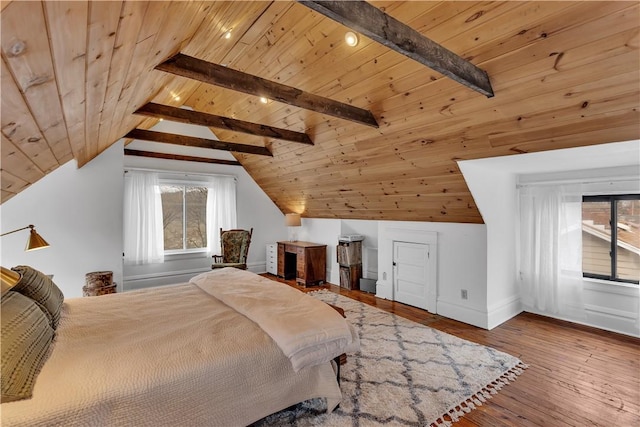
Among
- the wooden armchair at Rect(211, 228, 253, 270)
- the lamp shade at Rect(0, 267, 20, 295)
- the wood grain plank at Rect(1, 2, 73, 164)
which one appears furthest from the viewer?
the wooden armchair at Rect(211, 228, 253, 270)

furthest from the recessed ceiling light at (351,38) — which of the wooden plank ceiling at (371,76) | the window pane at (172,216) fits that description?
the window pane at (172,216)

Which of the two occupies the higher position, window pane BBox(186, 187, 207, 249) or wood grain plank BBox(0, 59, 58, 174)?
wood grain plank BBox(0, 59, 58, 174)

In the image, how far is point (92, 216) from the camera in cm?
377

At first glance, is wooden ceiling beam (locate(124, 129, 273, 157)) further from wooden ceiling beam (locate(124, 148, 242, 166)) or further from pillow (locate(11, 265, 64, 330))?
pillow (locate(11, 265, 64, 330))

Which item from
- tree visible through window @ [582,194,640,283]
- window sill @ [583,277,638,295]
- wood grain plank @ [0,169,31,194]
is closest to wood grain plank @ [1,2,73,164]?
wood grain plank @ [0,169,31,194]

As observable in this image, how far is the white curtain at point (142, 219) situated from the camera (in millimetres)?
4867

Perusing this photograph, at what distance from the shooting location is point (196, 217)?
563 cm

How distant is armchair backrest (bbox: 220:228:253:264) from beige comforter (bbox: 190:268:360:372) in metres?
2.67

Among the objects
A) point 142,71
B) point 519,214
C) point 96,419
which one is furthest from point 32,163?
point 519,214

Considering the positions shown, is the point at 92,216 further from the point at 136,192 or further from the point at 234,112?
the point at 234,112

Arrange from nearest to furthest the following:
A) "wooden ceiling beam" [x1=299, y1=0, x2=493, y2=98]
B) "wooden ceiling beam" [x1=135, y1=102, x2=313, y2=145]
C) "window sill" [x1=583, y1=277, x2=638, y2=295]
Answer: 1. "wooden ceiling beam" [x1=299, y1=0, x2=493, y2=98]
2. "wooden ceiling beam" [x1=135, y1=102, x2=313, y2=145]
3. "window sill" [x1=583, y1=277, x2=638, y2=295]

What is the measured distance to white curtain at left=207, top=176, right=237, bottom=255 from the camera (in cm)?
566

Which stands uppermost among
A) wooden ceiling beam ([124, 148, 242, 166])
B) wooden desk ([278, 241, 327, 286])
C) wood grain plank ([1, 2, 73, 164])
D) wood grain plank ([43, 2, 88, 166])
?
wooden ceiling beam ([124, 148, 242, 166])

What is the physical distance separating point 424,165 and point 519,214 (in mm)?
1860
